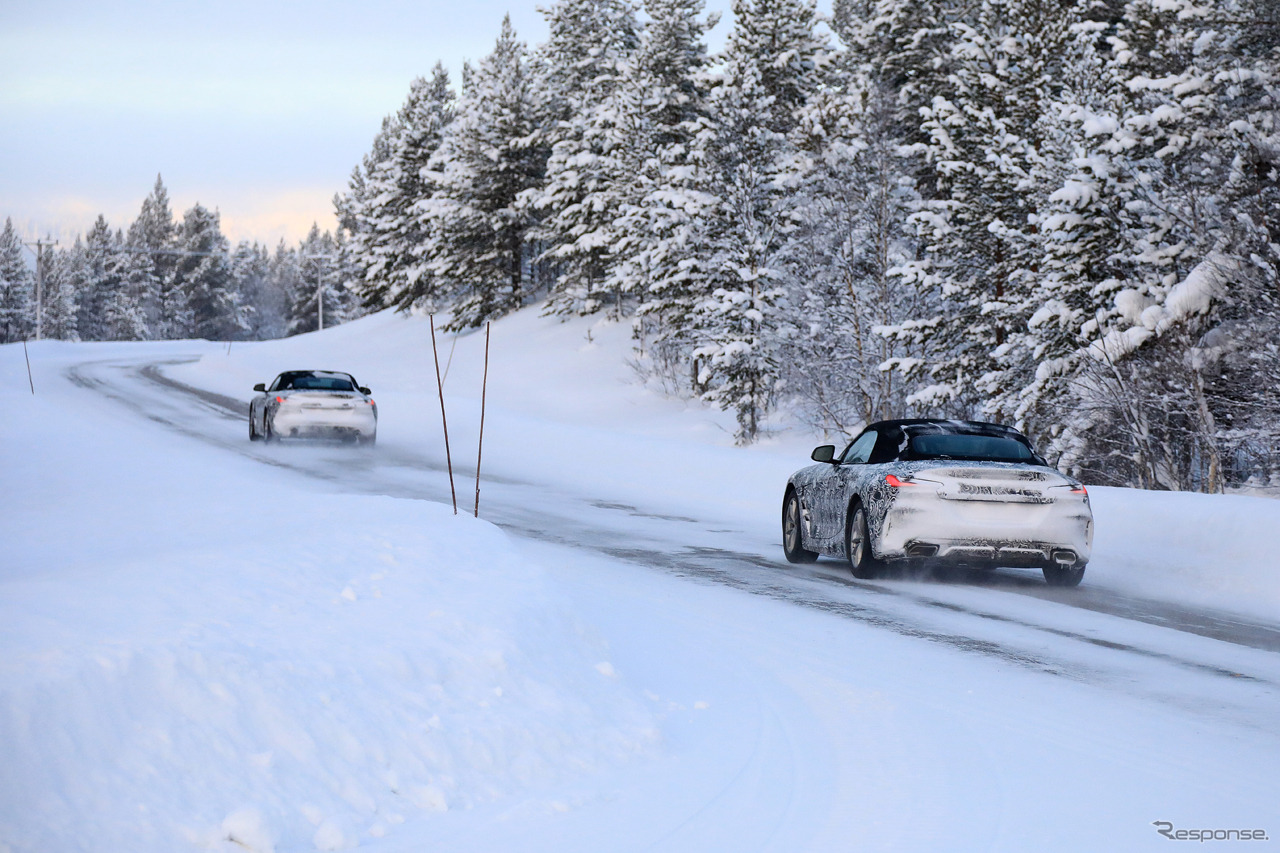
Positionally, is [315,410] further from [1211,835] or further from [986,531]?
[1211,835]

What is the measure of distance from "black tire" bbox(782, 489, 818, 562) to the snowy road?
22 centimetres

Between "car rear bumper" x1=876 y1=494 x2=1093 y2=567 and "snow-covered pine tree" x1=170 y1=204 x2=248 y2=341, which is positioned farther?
"snow-covered pine tree" x1=170 y1=204 x2=248 y2=341

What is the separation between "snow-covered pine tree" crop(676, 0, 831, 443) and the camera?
104 feet

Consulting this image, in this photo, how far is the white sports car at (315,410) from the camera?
23.0 m

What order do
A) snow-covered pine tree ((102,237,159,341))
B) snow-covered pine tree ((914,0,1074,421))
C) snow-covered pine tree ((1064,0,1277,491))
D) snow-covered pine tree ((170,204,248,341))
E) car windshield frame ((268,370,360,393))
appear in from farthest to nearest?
1. snow-covered pine tree ((170,204,248,341))
2. snow-covered pine tree ((102,237,159,341))
3. snow-covered pine tree ((914,0,1074,421))
4. car windshield frame ((268,370,360,393))
5. snow-covered pine tree ((1064,0,1277,491))

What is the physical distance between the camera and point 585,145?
4641 cm

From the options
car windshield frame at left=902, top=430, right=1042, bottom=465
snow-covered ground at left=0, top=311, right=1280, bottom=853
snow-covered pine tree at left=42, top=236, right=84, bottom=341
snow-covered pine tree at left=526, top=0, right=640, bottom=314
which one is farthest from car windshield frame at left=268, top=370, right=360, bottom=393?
snow-covered pine tree at left=42, top=236, right=84, bottom=341

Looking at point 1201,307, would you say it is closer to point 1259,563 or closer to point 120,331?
point 1259,563

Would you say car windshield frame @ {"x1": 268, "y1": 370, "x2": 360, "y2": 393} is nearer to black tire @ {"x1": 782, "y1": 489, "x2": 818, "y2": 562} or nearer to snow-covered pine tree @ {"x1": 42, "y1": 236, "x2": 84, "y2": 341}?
black tire @ {"x1": 782, "y1": 489, "x2": 818, "y2": 562}

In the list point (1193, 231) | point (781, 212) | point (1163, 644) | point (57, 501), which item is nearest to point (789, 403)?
point (781, 212)

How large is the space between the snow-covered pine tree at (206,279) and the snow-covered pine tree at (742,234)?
81.5m

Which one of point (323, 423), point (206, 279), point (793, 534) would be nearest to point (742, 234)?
point (323, 423)

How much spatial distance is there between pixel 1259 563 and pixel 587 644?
7.52m

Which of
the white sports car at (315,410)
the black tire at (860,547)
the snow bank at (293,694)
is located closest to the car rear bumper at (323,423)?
the white sports car at (315,410)
